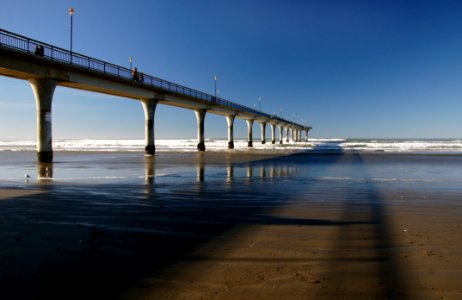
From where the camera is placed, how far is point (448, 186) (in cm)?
1105

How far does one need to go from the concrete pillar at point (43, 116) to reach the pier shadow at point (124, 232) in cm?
1621

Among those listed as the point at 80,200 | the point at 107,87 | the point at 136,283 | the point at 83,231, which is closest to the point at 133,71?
the point at 107,87

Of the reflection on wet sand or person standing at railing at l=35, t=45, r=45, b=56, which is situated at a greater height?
person standing at railing at l=35, t=45, r=45, b=56

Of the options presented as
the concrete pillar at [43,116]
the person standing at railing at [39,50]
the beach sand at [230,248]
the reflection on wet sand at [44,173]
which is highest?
the person standing at railing at [39,50]

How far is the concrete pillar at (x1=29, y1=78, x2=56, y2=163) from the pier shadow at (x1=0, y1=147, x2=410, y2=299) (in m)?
16.2

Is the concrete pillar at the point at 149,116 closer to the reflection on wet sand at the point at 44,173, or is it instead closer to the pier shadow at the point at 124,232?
the reflection on wet sand at the point at 44,173

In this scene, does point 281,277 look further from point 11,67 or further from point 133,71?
point 133,71

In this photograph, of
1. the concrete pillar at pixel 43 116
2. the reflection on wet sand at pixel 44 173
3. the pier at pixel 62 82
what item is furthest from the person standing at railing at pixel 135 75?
the reflection on wet sand at pixel 44 173

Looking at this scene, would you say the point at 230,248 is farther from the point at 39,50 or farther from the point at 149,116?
the point at 149,116

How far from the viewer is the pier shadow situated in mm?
3379

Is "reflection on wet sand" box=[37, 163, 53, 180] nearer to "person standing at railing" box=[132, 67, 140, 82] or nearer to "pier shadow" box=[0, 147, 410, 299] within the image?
"pier shadow" box=[0, 147, 410, 299]

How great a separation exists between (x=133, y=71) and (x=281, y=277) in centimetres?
3397

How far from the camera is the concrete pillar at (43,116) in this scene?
23.9 meters

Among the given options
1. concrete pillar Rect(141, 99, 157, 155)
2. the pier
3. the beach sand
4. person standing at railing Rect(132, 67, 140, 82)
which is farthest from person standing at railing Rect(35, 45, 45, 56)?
the beach sand
